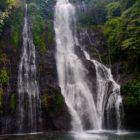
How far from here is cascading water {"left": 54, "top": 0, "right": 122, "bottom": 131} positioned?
23.0 metres

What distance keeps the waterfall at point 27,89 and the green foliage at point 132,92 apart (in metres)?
6.00

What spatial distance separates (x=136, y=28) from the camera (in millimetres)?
24156

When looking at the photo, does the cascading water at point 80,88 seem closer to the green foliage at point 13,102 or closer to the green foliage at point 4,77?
the green foliage at point 13,102

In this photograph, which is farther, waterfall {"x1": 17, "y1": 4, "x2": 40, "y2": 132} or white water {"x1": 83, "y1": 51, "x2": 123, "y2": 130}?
white water {"x1": 83, "y1": 51, "x2": 123, "y2": 130}

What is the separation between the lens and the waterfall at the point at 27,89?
882 inches

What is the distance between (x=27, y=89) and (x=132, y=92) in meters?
7.22

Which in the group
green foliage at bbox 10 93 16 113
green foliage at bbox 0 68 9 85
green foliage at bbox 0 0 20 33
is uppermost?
green foliage at bbox 0 0 20 33

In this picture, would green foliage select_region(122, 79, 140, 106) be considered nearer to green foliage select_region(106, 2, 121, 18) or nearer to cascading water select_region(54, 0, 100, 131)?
cascading water select_region(54, 0, 100, 131)

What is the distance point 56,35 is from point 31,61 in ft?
14.9

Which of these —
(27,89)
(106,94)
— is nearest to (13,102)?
(27,89)

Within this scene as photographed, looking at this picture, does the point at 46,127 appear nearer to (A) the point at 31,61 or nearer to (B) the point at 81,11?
(A) the point at 31,61

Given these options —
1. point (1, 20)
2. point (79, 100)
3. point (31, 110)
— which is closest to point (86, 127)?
point (79, 100)

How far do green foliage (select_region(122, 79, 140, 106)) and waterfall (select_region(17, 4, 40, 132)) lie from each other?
600 cm

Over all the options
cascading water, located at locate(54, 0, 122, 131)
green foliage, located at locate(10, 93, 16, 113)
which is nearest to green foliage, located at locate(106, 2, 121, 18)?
cascading water, located at locate(54, 0, 122, 131)
